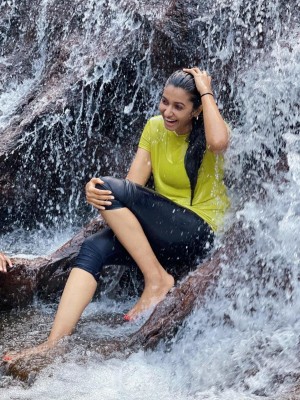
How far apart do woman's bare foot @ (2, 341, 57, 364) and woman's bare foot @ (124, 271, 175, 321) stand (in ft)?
2.29

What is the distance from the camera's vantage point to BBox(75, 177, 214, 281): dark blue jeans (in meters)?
5.13

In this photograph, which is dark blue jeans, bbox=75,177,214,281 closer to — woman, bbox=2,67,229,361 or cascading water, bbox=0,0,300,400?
woman, bbox=2,67,229,361

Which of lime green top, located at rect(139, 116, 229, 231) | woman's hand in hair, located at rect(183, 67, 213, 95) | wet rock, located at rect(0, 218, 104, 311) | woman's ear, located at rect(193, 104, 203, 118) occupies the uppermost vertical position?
woman's hand in hair, located at rect(183, 67, 213, 95)

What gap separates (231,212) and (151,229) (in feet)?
1.91

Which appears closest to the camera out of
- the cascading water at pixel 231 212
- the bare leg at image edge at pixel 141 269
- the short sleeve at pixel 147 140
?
the cascading water at pixel 231 212

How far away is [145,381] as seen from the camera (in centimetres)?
432

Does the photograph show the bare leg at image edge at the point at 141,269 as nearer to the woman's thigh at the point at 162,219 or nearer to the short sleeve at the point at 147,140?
the woman's thigh at the point at 162,219

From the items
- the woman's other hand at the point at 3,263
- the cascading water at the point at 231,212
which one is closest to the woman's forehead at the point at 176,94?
the cascading water at the point at 231,212

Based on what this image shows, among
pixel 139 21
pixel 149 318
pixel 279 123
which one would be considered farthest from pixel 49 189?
pixel 149 318

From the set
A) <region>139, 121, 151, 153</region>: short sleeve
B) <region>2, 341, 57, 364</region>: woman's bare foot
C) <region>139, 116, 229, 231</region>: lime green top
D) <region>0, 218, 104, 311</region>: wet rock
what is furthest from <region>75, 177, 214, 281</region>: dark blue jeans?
<region>0, 218, 104, 311</region>: wet rock

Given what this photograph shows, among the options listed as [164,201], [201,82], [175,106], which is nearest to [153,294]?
[164,201]

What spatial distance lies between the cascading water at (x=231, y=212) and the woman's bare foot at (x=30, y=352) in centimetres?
15

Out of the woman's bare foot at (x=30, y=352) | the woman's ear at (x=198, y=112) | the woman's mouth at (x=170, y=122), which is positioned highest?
the woman's ear at (x=198, y=112)

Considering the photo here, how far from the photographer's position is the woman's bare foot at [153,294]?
5184 millimetres
